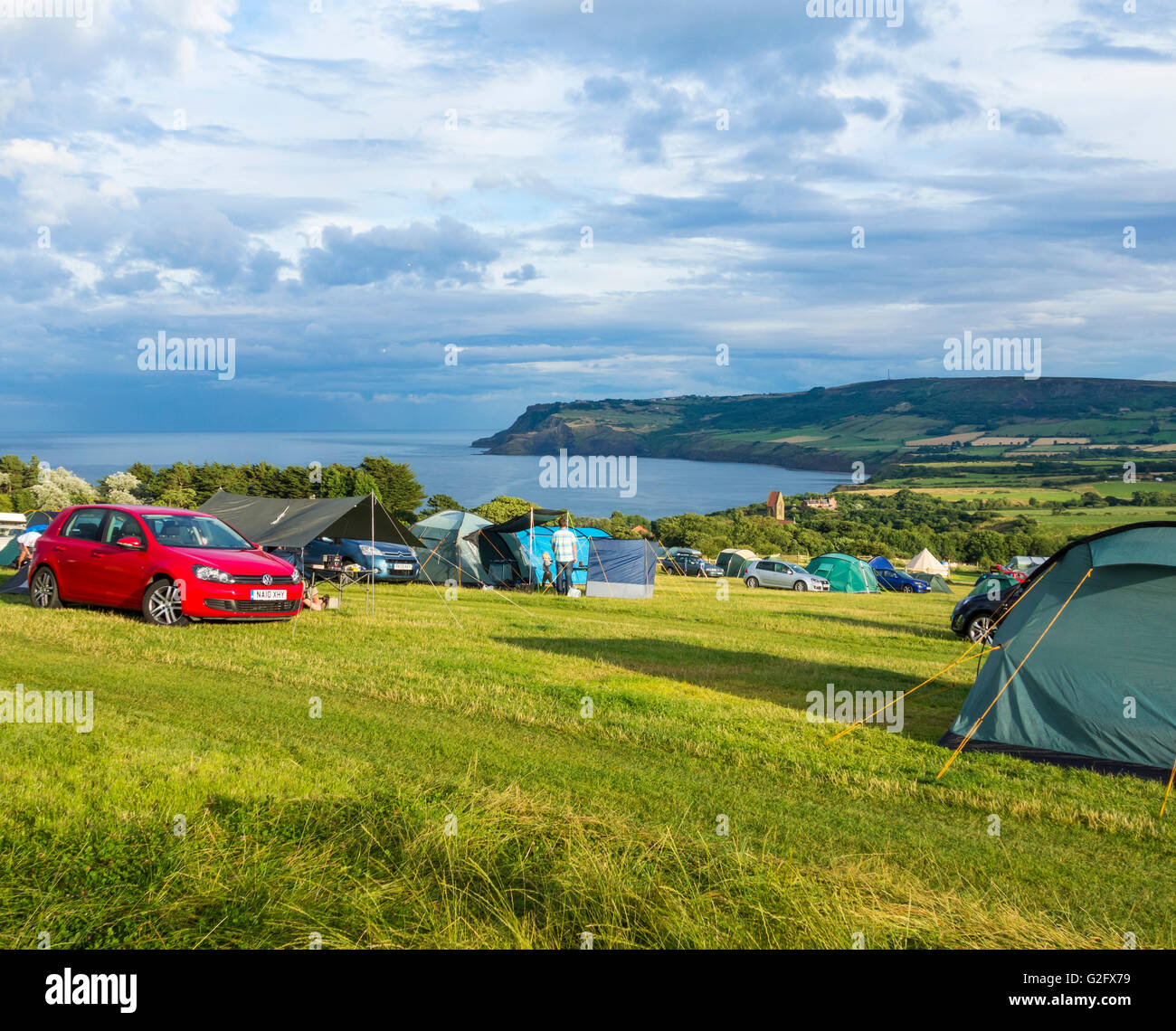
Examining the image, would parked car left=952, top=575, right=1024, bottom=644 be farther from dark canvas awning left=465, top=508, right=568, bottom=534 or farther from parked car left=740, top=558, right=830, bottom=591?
parked car left=740, top=558, right=830, bottom=591

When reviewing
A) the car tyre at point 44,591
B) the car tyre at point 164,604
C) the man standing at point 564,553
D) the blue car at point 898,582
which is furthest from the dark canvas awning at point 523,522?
the blue car at point 898,582

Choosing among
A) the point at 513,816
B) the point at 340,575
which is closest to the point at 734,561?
the point at 340,575

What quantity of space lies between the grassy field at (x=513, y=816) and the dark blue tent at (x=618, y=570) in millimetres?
15337

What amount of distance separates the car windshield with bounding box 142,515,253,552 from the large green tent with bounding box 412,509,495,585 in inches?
543

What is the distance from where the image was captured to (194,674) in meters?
9.98

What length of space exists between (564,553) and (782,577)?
60.5 feet

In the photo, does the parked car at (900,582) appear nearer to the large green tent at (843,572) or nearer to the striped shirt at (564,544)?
the large green tent at (843,572)

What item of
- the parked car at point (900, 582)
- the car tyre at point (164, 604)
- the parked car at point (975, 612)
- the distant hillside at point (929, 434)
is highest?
the distant hillside at point (929, 434)

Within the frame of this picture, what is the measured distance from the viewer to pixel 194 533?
14.1 metres

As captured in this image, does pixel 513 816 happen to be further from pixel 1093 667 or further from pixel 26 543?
pixel 26 543

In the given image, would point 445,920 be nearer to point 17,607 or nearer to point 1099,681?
point 1099,681

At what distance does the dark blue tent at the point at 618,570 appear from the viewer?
27375 millimetres

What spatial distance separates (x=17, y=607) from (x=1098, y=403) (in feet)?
673
